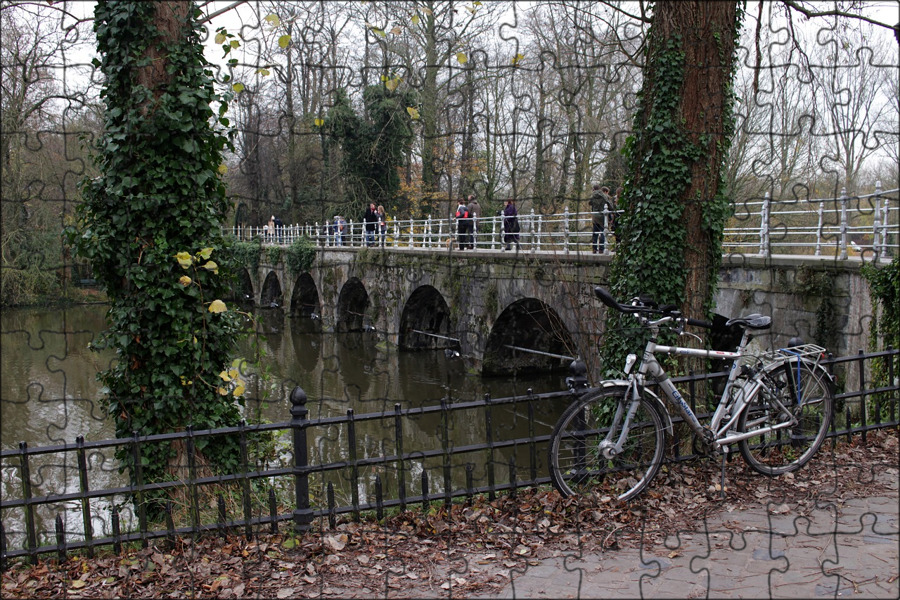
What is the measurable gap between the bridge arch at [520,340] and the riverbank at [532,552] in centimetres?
1142

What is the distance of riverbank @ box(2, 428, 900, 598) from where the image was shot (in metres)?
3.44

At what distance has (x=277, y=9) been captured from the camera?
17.5 ft

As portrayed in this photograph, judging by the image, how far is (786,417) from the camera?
4.80m

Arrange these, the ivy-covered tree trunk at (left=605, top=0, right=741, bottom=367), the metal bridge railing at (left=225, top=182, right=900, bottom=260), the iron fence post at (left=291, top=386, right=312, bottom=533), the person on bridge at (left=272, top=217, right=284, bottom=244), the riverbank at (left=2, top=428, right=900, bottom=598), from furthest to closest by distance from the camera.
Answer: the person on bridge at (left=272, top=217, right=284, bottom=244) → the metal bridge railing at (left=225, top=182, right=900, bottom=260) → the ivy-covered tree trunk at (left=605, top=0, right=741, bottom=367) → the iron fence post at (left=291, top=386, right=312, bottom=533) → the riverbank at (left=2, top=428, right=900, bottom=598)

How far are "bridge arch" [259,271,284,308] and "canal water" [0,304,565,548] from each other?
30.7 feet

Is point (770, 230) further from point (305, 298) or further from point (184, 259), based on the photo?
point (305, 298)

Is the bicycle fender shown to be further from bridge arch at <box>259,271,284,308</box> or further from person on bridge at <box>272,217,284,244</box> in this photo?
bridge arch at <box>259,271,284,308</box>

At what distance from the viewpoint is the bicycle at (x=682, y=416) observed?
4.31 m

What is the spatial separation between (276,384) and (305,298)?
15632 mm

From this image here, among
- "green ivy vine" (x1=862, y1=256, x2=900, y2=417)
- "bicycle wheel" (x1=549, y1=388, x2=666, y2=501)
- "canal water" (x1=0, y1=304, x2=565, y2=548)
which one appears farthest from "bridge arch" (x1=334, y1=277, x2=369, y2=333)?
"bicycle wheel" (x1=549, y1=388, x2=666, y2=501)

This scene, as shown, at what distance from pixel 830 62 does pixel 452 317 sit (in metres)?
12.8

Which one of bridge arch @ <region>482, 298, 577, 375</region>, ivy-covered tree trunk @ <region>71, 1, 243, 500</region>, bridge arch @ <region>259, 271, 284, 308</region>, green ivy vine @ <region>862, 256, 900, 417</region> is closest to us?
ivy-covered tree trunk @ <region>71, 1, 243, 500</region>

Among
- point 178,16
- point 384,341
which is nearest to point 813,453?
point 178,16

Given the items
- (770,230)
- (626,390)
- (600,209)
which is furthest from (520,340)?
(626,390)
